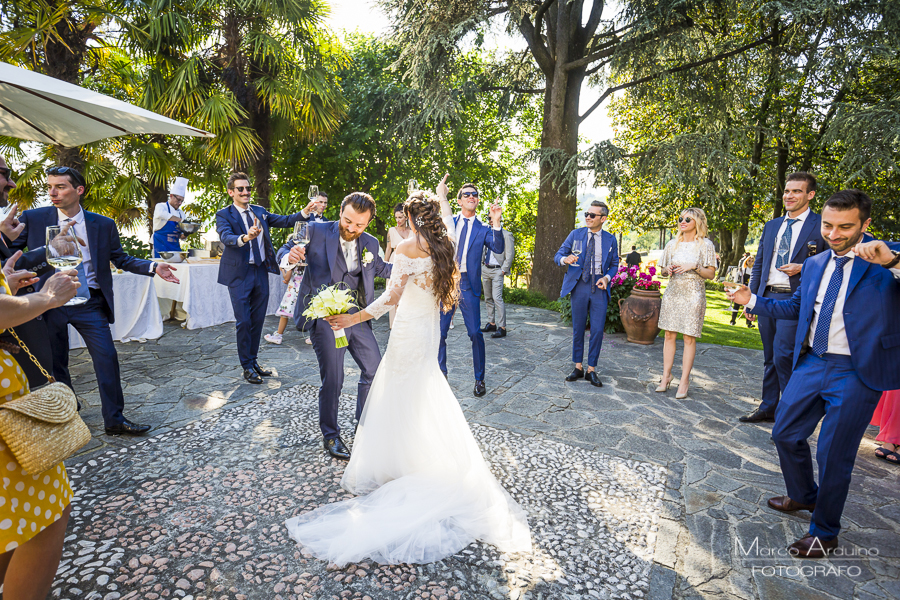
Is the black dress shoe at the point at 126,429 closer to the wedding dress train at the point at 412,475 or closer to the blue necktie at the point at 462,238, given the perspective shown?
the wedding dress train at the point at 412,475

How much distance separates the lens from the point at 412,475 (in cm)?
343

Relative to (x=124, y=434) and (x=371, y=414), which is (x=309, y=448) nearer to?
(x=371, y=414)

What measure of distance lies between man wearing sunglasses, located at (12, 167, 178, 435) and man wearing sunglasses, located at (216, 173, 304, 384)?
57.7 inches

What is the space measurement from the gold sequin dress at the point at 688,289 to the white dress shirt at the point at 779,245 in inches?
26.7

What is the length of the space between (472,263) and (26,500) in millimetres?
4991

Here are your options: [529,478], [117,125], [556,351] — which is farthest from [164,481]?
[556,351]

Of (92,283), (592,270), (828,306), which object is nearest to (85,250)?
(92,283)

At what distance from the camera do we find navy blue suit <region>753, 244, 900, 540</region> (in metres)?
2.87

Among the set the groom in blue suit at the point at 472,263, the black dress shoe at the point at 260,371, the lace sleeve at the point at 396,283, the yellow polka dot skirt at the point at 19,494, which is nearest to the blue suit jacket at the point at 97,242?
the black dress shoe at the point at 260,371

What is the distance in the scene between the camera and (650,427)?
16.5ft

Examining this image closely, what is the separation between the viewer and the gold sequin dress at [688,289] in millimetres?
5703

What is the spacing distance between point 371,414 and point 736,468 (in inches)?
126

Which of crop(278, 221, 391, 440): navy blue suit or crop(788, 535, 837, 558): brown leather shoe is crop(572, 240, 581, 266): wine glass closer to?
crop(278, 221, 391, 440): navy blue suit

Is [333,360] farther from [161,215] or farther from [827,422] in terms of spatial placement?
[161,215]
